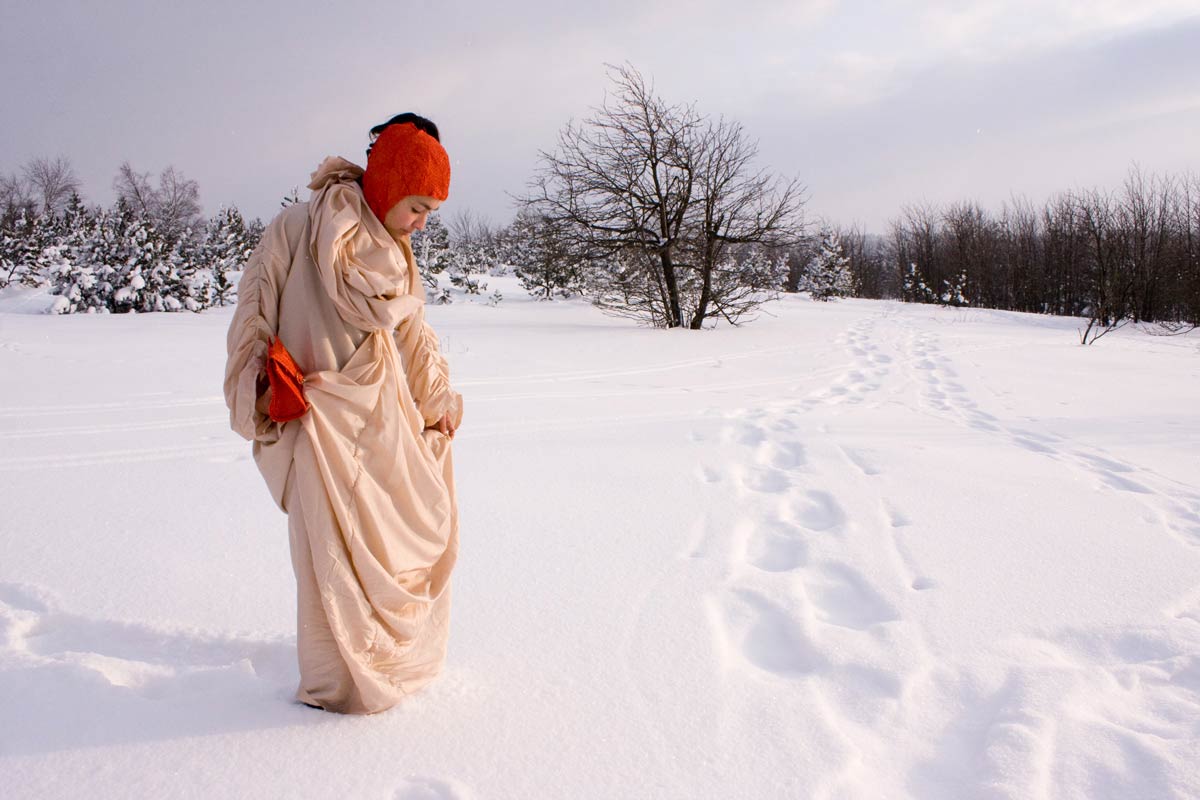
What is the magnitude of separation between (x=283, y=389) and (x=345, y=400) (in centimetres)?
16

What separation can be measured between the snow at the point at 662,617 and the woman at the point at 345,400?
0.77 feet

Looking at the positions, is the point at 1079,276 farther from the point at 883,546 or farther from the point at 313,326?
the point at 313,326

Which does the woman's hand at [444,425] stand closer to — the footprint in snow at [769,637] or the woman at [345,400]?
the woman at [345,400]

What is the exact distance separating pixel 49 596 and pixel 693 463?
3096 millimetres

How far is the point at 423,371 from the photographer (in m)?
1.96

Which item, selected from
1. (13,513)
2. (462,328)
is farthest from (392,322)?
(462,328)

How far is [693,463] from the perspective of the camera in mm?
4215

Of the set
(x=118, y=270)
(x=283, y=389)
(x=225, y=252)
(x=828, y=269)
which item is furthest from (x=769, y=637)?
(x=828, y=269)

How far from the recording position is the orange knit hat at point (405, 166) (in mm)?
1643

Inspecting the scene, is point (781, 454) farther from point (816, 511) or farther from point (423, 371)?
point (423, 371)

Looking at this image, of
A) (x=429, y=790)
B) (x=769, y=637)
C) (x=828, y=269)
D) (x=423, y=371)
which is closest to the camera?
(x=429, y=790)

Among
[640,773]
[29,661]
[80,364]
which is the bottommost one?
[640,773]

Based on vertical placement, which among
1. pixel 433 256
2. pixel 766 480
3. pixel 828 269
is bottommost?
pixel 766 480

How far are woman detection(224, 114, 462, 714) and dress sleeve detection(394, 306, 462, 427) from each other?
0.43 ft
